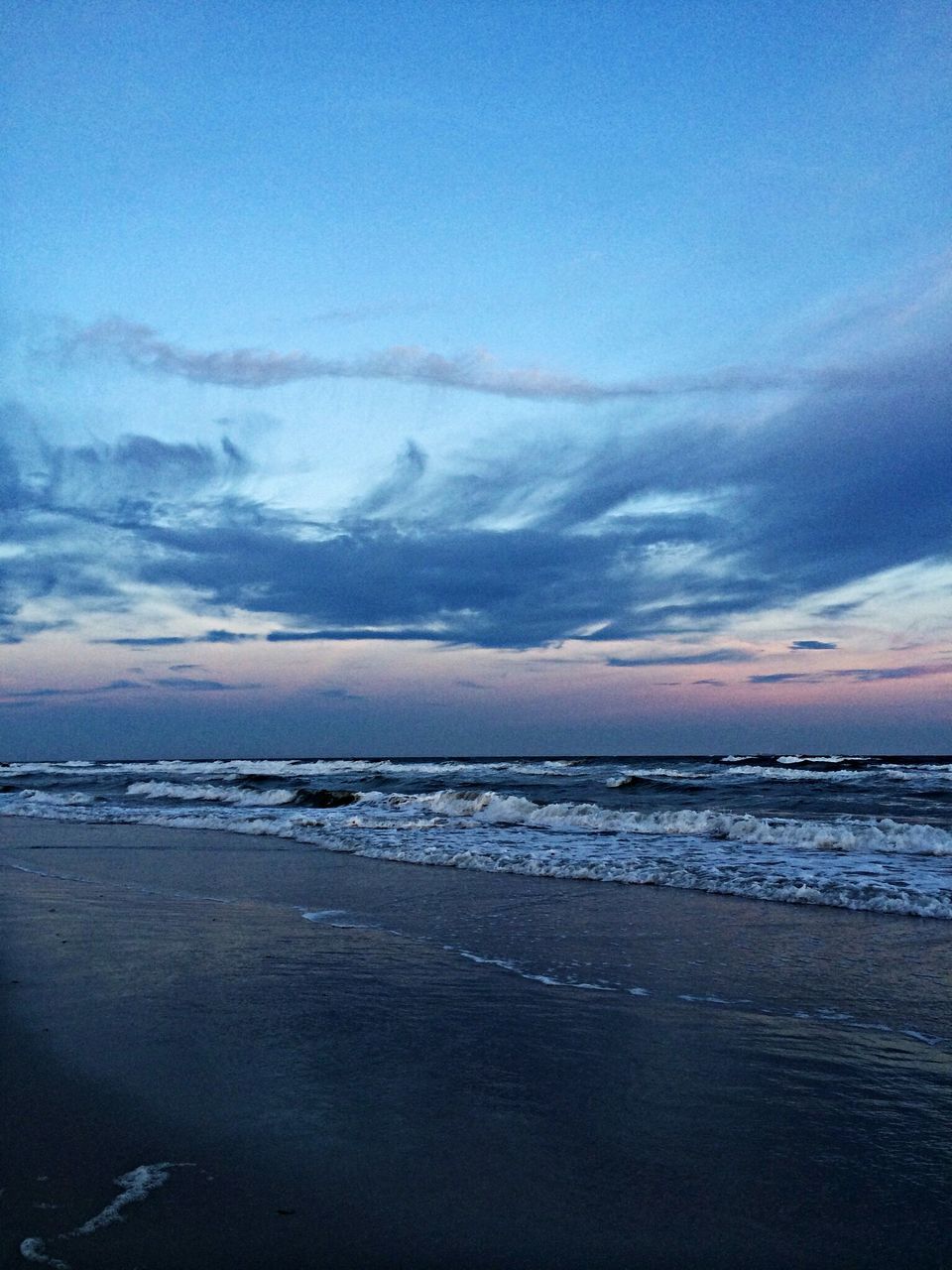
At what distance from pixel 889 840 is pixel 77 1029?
13.2 metres

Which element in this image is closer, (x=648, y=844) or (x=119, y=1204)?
(x=119, y=1204)

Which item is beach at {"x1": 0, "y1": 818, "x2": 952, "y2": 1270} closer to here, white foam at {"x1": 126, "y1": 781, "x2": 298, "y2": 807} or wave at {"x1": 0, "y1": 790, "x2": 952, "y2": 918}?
wave at {"x1": 0, "y1": 790, "x2": 952, "y2": 918}

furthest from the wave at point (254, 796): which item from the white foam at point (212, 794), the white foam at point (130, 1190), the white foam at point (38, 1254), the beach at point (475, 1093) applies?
the white foam at point (38, 1254)

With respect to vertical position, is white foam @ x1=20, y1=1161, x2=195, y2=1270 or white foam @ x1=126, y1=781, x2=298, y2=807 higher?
white foam @ x1=20, y1=1161, x2=195, y2=1270

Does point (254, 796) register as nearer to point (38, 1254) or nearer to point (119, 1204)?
point (119, 1204)

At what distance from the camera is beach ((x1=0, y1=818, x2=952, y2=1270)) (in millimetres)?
2975

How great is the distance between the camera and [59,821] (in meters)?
21.6

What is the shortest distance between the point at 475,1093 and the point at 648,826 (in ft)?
47.2

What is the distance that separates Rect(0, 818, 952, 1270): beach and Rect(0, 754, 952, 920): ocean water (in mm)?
3254

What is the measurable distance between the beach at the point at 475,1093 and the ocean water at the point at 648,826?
10.7 feet

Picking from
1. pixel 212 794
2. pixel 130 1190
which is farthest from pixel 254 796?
pixel 130 1190

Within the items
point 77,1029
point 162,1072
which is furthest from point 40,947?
point 162,1072

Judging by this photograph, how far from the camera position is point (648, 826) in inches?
711

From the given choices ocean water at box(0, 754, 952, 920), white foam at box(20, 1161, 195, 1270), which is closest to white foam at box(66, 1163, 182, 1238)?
white foam at box(20, 1161, 195, 1270)
